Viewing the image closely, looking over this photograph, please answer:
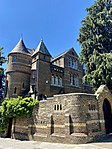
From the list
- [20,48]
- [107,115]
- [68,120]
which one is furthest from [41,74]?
[107,115]

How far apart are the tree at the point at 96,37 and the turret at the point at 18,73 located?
12.0m

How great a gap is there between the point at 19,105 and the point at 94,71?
33.3ft

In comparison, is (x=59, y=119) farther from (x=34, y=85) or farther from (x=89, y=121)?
(x=34, y=85)

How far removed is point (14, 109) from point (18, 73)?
1100 centimetres

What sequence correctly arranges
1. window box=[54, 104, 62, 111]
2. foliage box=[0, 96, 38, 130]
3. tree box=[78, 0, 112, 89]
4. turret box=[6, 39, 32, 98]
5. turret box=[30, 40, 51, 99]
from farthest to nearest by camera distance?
1. turret box=[6, 39, 32, 98]
2. turret box=[30, 40, 51, 99]
3. tree box=[78, 0, 112, 89]
4. foliage box=[0, 96, 38, 130]
5. window box=[54, 104, 62, 111]

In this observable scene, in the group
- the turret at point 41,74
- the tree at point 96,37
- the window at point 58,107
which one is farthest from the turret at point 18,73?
the window at point 58,107

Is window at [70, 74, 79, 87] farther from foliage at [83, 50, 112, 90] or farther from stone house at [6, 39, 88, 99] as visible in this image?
foliage at [83, 50, 112, 90]

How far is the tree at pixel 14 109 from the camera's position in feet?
53.3

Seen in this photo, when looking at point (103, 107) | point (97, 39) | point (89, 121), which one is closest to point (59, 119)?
point (89, 121)

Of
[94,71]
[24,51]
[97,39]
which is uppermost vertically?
[24,51]

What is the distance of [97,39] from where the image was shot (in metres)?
19.3

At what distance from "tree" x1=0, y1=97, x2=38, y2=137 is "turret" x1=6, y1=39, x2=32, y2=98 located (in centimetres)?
780

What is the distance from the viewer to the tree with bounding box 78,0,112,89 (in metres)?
18.4

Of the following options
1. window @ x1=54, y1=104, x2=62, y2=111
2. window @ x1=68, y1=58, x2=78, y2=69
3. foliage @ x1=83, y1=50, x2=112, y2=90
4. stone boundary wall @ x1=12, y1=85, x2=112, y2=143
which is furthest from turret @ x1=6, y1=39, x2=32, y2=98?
foliage @ x1=83, y1=50, x2=112, y2=90
